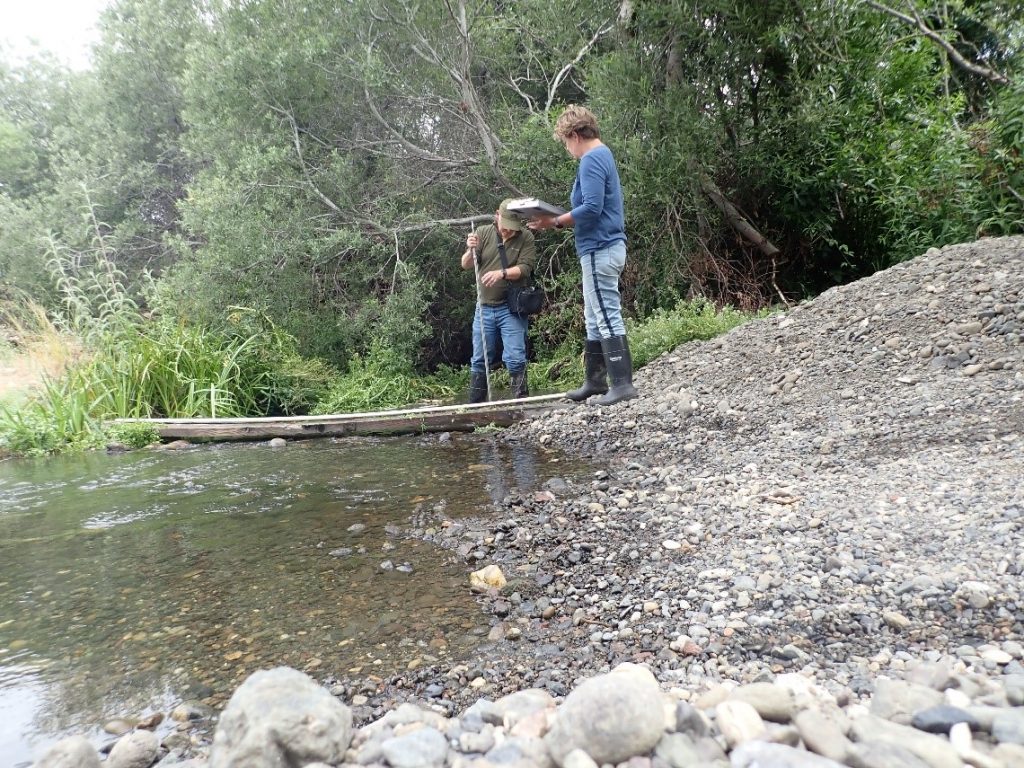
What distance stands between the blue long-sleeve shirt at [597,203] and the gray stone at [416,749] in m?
3.93

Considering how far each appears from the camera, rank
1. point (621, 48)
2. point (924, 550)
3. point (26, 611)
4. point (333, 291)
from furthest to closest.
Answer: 1. point (333, 291)
2. point (621, 48)
3. point (26, 611)
4. point (924, 550)

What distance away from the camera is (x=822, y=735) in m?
1.41

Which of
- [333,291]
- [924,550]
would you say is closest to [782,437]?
[924,550]

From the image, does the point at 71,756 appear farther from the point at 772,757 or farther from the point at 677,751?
the point at 772,757

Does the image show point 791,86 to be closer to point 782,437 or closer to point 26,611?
point 782,437

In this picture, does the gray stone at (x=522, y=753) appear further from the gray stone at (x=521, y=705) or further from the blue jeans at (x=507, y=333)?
the blue jeans at (x=507, y=333)

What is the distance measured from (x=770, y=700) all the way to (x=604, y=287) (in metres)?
3.91

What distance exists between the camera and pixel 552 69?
9.74 metres

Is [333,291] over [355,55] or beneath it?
beneath

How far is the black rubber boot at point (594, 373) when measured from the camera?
5660 mm

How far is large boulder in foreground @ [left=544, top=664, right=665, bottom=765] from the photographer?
4.77 ft

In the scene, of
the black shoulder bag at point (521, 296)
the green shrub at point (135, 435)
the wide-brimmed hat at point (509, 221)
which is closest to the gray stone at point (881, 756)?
the black shoulder bag at point (521, 296)

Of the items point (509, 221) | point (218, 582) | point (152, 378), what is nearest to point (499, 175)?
point (509, 221)

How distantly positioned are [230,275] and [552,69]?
17.0 ft
